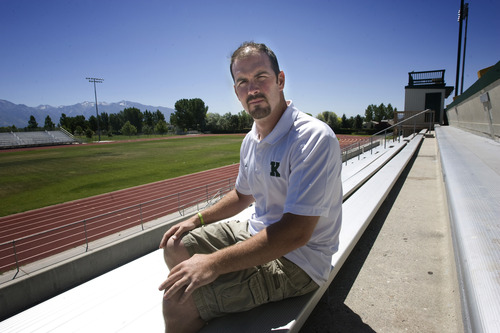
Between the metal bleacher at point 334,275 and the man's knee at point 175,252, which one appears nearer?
the metal bleacher at point 334,275

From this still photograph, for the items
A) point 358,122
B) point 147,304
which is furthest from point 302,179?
point 358,122

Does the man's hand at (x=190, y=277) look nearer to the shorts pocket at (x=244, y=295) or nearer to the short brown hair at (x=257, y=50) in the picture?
the shorts pocket at (x=244, y=295)

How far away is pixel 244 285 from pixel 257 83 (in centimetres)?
118

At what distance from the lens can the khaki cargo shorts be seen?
4.75ft

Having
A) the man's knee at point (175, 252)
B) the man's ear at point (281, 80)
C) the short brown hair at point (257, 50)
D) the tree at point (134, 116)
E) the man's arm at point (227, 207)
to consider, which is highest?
the tree at point (134, 116)

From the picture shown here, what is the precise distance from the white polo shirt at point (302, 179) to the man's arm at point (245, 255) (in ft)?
0.31

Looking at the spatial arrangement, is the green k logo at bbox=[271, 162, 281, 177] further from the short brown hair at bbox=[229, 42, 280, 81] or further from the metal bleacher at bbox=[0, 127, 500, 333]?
the metal bleacher at bbox=[0, 127, 500, 333]

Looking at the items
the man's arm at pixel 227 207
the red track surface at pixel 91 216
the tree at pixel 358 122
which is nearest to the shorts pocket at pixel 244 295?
the man's arm at pixel 227 207

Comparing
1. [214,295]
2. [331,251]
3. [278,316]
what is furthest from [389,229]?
[214,295]

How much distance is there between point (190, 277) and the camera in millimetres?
1307

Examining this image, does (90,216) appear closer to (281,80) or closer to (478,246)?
(281,80)

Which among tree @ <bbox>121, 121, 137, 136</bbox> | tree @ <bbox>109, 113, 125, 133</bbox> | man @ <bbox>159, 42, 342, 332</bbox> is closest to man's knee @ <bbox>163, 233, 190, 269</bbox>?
man @ <bbox>159, 42, 342, 332</bbox>

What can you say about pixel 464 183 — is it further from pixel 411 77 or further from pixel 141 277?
pixel 411 77

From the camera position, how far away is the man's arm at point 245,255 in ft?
4.34
